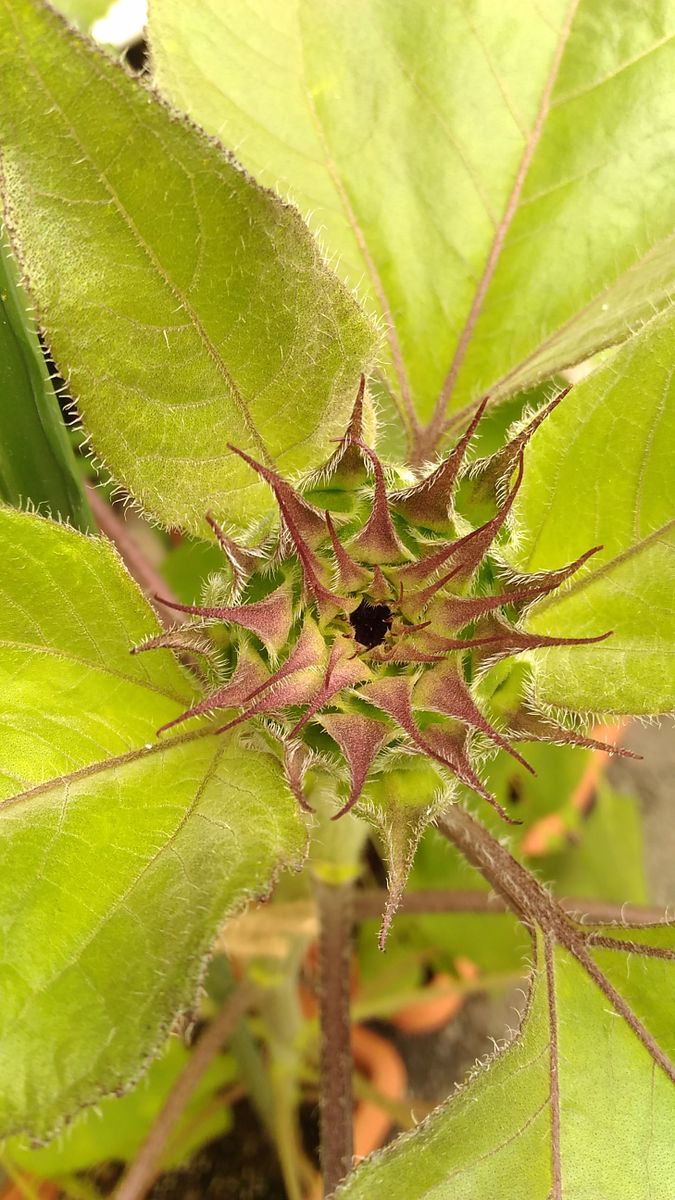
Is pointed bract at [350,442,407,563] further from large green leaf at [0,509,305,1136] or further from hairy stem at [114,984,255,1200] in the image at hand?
hairy stem at [114,984,255,1200]

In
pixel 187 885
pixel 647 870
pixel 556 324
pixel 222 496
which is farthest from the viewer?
pixel 647 870

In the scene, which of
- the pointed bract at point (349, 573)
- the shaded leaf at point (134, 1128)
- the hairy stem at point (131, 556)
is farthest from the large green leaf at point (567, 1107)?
the shaded leaf at point (134, 1128)

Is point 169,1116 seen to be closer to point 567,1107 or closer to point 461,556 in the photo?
point 567,1107

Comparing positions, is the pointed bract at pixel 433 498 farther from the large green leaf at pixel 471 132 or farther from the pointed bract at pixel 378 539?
the large green leaf at pixel 471 132

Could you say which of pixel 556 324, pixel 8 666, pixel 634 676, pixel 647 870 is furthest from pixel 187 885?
pixel 647 870

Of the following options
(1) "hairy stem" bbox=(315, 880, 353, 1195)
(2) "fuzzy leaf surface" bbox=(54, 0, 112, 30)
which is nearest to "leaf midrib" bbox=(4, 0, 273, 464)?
(1) "hairy stem" bbox=(315, 880, 353, 1195)

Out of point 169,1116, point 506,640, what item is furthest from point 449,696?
point 169,1116

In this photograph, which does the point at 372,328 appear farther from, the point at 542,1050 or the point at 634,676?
the point at 542,1050
